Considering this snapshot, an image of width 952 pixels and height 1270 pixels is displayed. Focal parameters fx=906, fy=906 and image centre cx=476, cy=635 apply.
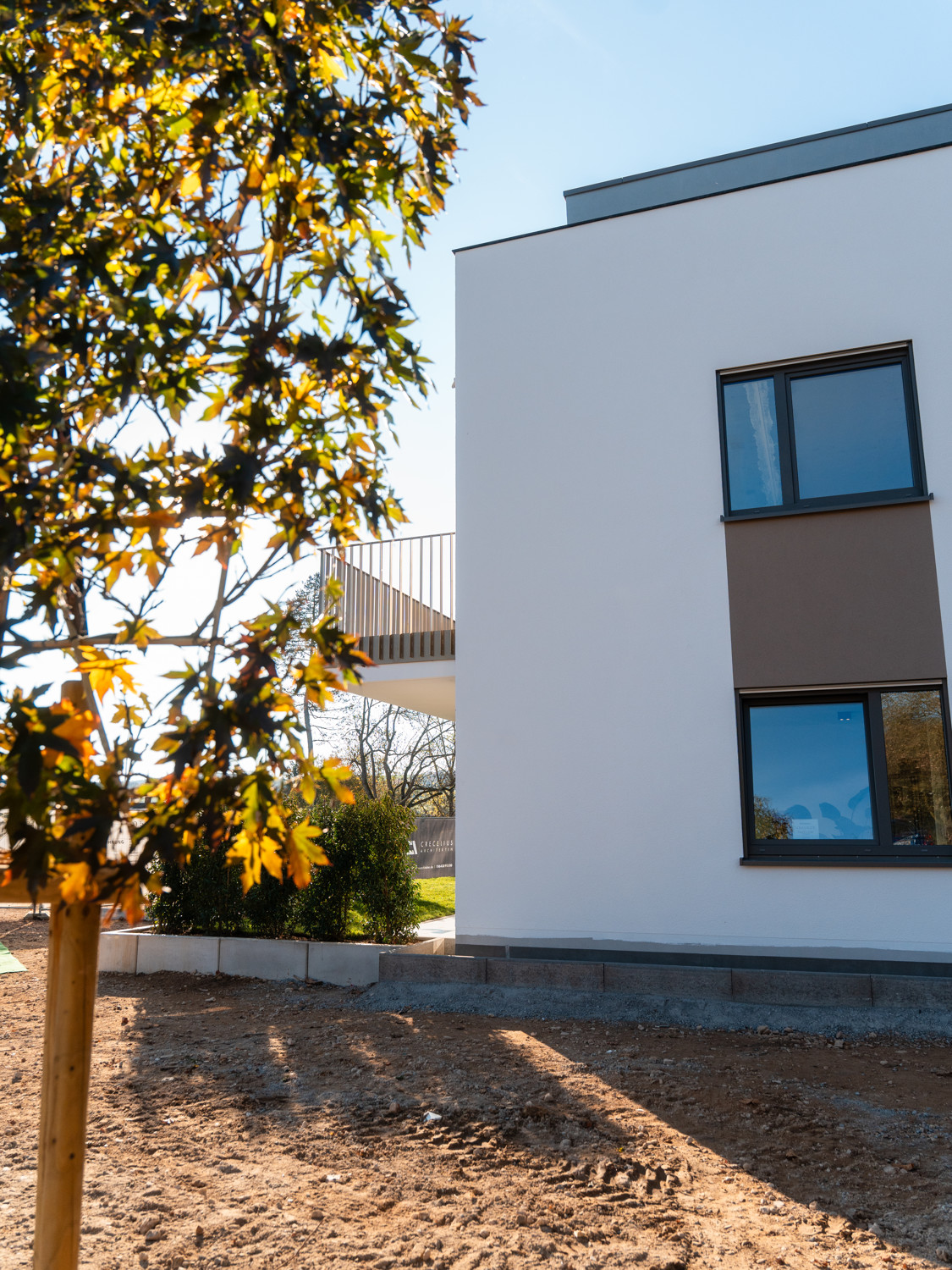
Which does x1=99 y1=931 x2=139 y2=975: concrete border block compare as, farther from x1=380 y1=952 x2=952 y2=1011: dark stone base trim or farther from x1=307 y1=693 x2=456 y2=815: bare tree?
x1=307 y1=693 x2=456 y2=815: bare tree

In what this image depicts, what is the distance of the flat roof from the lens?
10.0 meters

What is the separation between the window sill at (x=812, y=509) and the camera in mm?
7312

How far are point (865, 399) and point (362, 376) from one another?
6816 millimetres

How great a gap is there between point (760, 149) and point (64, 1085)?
453 inches

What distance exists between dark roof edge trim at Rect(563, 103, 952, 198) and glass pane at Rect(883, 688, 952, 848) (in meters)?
6.82

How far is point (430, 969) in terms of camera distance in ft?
24.9

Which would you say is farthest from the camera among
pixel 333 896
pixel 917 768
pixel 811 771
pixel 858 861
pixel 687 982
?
pixel 333 896

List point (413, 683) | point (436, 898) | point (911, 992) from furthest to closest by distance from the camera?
point (436, 898)
point (413, 683)
point (911, 992)

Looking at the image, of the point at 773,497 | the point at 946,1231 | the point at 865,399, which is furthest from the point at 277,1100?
the point at 865,399

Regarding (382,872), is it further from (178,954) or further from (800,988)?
(800,988)

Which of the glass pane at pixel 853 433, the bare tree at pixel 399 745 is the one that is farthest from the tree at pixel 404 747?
the glass pane at pixel 853 433

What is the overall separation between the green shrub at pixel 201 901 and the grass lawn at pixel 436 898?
6.01 feet

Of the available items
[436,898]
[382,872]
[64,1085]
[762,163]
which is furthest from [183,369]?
[436,898]

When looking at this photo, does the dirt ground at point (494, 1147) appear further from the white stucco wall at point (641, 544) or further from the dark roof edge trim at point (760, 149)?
the dark roof edge trim at point (760, 149)
